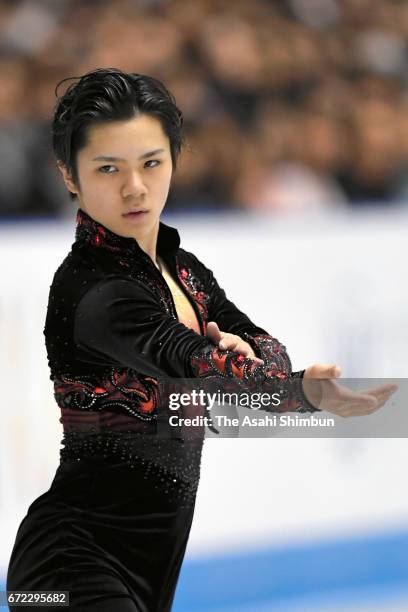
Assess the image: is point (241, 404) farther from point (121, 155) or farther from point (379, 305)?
point (379, 305)

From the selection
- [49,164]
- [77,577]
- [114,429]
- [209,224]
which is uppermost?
[49,164]

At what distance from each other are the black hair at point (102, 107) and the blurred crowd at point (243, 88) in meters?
2.29

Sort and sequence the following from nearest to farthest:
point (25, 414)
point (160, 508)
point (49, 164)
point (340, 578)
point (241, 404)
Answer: point (241, 404)
point (160, 508)
point (25, 414)
point (340, 578)
point (49, 164)

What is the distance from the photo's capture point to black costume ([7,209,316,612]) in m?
1.75

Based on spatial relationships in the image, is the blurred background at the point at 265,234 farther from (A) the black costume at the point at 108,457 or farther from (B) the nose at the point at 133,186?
(B) the nose at the point at 133,186

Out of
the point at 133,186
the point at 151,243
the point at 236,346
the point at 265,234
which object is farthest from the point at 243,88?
the point at 236,346

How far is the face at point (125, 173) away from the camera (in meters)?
1.77

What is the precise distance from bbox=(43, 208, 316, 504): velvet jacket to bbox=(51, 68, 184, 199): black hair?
126 millimetres

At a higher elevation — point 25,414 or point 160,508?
point 25,414

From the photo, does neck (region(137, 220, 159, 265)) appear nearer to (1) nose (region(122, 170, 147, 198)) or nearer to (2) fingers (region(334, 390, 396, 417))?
(1) nose (region(122, 170, 147, 198))

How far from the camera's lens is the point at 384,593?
12.6 ft

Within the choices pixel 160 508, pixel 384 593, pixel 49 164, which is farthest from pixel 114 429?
pixel 49 164

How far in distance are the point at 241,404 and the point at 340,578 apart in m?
2.38

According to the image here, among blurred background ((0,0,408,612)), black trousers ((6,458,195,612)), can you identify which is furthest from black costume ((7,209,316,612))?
blurred background ((0,0,408,612))
